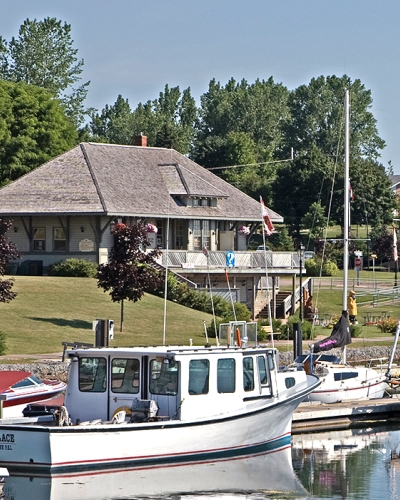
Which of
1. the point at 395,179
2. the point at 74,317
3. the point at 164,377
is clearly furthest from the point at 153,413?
the point at 395,179

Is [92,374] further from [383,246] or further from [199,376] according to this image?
[383,246]

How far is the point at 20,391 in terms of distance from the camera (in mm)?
30734

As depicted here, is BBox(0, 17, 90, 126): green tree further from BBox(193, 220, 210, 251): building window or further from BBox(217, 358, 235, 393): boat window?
BBox(217, 358, 235, 393): boat window

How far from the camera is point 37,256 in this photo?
196 ft

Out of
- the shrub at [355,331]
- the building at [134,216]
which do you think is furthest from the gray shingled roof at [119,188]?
the shrub at [355,331]

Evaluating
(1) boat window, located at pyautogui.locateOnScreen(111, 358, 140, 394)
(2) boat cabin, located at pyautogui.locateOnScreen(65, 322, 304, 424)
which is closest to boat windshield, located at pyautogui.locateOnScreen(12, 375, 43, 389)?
(2) boat cabin, located at pyautogui.locateOnScreen(65, 322, 304, 424)

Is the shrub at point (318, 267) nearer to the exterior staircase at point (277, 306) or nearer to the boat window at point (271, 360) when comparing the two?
the exterior staircase at point (277, 306)

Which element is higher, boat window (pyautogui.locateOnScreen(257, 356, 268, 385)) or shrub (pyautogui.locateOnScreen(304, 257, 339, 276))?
shrub (pyautogui.locateOnScreen(304, 257, 339, 276))

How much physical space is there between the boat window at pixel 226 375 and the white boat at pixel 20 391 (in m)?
6.84

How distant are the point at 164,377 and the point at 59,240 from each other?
35364mm

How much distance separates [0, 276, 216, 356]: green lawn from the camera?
43750 millimetres

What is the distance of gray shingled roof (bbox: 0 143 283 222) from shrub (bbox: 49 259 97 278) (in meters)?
2.68

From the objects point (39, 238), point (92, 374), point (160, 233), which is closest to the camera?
point (92, 374)

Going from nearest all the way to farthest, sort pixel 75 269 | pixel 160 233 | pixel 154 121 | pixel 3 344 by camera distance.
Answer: pixel 3 344
pixel 75 269
pixel 160 233
pixel 154 121
